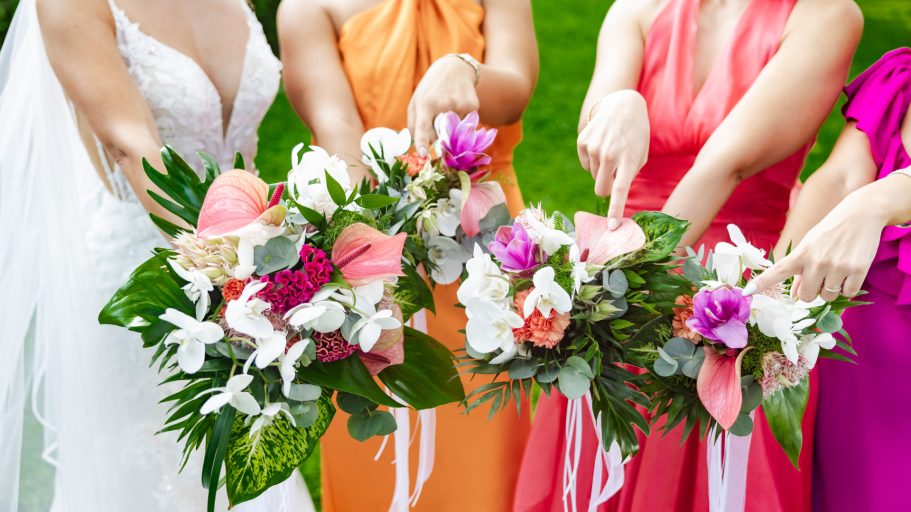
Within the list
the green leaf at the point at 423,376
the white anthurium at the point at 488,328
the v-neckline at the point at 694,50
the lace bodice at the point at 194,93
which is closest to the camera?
the white anthurium at the point at 488,328

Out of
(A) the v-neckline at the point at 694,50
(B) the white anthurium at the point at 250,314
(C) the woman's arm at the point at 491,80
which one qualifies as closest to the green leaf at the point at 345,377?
(B) the white anthurium at the point at 250,314

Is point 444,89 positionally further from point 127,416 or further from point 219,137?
point 127,416

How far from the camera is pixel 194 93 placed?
179 cm

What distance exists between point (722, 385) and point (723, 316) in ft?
0.29

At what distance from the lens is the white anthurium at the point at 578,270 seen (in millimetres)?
1146

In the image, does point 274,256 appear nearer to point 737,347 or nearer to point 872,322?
point 737,347

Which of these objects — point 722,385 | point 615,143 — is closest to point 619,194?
point 615,143

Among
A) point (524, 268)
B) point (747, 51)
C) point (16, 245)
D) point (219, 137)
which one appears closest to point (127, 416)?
point (16, 245)

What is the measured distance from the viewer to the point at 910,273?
140 centimetres

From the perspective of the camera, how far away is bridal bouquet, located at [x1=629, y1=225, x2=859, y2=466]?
1.12 metres

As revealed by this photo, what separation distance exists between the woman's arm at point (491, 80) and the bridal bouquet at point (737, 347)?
21.7 inches

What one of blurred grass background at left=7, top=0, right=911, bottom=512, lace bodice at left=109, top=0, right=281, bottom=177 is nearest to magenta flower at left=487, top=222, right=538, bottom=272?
lace bodice at left=109, top=0, right=281, bottom=177

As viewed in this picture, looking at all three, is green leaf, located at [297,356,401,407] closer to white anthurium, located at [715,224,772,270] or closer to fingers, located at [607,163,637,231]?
fingers, located at [607,163,637,231]

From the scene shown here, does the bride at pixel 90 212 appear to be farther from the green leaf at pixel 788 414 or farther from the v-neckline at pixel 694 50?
the green leaf at pixel 788 414
